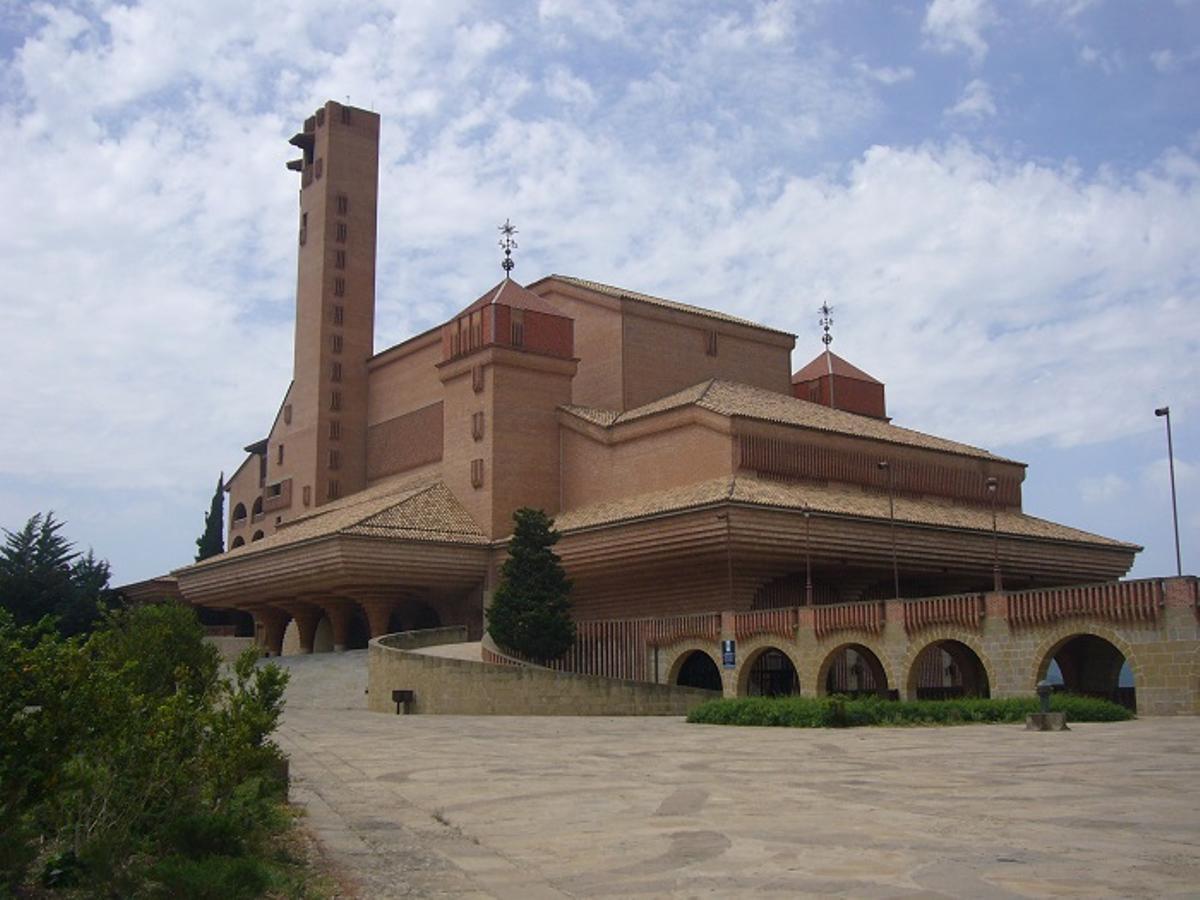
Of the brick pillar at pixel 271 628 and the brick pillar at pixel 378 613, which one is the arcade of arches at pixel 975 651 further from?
the brick pillar at pixel 271 628

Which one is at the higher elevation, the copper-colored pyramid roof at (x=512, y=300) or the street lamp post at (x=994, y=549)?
the copper-colored pyramid roof at (x=512, y=300)

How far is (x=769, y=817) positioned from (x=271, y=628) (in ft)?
130

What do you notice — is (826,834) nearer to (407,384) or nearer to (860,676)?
(860,676)

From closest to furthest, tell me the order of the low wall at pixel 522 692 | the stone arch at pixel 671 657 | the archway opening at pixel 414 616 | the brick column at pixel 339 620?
A: the low wall at pixel 522 692
the stone arch at pixel 671 657
the brick column at pixel 339 620
the archway opening at pixel 414 616

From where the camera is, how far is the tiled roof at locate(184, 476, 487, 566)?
3684 cm

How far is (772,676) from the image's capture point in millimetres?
31609

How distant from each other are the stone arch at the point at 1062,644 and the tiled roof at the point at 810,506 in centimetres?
915

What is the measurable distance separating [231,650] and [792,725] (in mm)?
32256

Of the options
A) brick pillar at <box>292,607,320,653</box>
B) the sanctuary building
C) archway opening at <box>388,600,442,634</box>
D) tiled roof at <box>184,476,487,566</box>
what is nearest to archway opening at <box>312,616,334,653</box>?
the sanctuary building

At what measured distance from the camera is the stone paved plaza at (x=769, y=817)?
6.81 meters

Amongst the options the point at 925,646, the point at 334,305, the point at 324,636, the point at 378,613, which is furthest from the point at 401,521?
the point at 925,646

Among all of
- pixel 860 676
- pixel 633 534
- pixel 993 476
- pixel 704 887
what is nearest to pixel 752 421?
pixel 633 534

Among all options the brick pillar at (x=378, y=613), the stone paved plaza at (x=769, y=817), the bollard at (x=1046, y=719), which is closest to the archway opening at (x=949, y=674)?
the bollard at (x=1046, y=719)

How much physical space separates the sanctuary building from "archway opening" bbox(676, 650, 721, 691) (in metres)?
1.37
